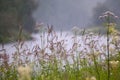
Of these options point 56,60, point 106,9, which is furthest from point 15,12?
point 56,60

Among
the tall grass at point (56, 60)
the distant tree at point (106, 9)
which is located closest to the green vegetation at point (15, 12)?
Result: the distant tree at point (106, 9)

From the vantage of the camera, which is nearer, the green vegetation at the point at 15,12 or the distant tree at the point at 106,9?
the distant tree at the point at 106,9

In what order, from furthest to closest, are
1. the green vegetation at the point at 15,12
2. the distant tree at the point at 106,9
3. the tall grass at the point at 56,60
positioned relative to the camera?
the green vegetation at the point at 15,12
the distant tree at the point at 106,9
the tall grass at the point at 56,60

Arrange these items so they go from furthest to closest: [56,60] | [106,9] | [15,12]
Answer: [15,12] → [106,9] → [56,60]

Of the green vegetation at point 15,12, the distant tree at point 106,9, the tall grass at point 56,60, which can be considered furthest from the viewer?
the green vegetation at point 15,12

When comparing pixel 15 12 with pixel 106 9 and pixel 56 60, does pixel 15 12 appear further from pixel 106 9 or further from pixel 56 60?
pixel 56 60

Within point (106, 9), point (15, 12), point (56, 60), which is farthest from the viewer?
point (15, 12)

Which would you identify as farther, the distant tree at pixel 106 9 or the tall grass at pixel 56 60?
the distant tree at pixel 106 9

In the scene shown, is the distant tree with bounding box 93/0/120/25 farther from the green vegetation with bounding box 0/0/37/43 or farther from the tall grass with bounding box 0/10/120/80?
the green vegetation with bounding box 0/0/37/43

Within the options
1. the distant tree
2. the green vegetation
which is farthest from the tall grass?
the green vegetation

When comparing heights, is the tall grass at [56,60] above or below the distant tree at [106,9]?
below

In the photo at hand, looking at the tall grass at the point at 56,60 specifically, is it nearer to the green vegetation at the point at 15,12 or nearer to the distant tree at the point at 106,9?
the distant tree at the point at 106,9

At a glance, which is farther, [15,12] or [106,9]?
[15,12]

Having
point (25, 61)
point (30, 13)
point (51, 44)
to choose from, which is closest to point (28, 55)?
point (25, 61)
